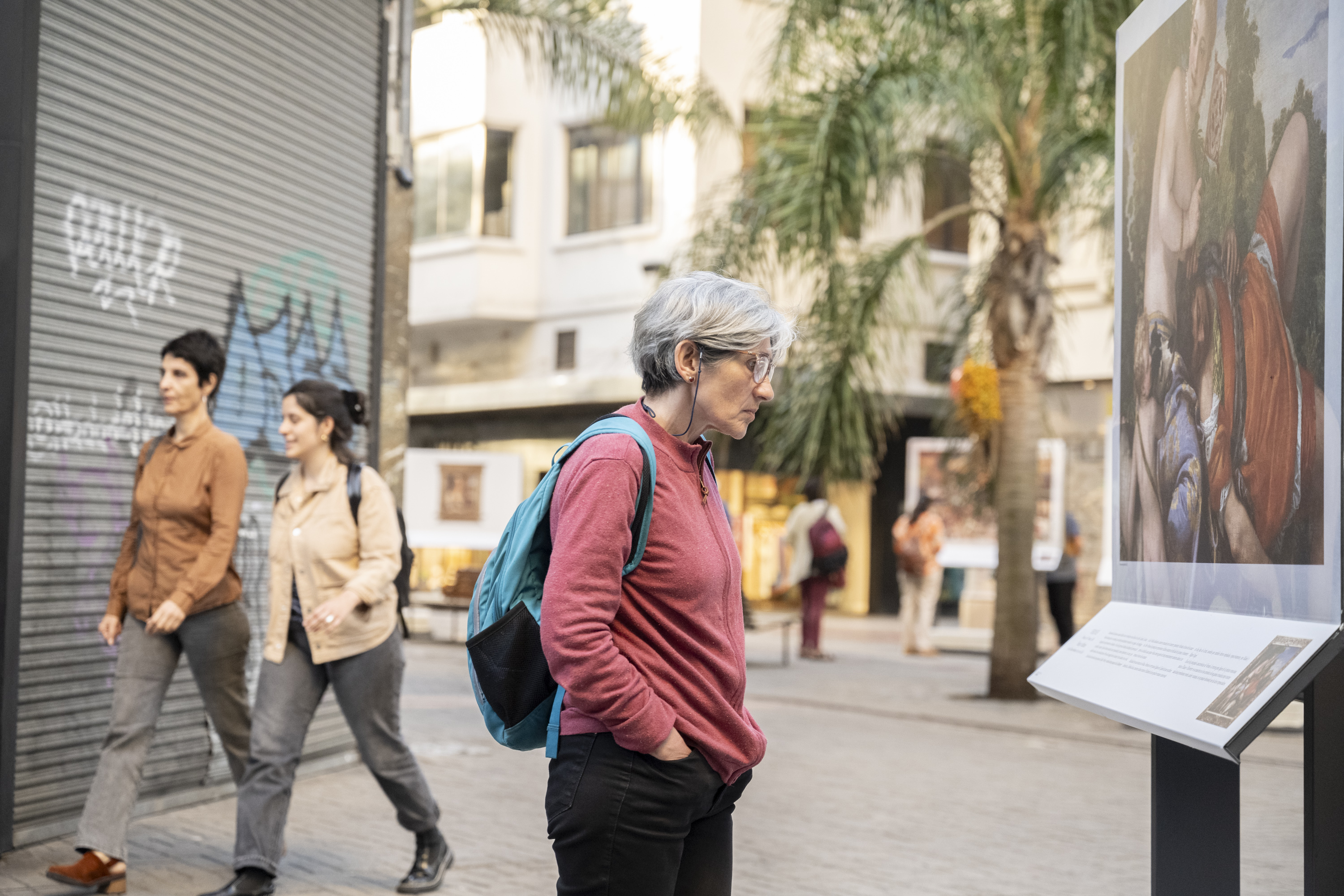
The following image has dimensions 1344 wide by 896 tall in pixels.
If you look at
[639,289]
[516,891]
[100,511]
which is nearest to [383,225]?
[100,511]

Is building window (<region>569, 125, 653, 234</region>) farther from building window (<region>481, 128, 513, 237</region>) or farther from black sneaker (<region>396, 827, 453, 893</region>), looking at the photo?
black sneaker (<region>396, 827, 453, 893</region>)

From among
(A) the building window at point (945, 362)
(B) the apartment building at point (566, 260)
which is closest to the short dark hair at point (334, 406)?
(A) the building window at point (945, 362)

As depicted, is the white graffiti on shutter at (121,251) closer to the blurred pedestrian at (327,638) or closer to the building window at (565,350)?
the blurred pedestrian at (327,638)

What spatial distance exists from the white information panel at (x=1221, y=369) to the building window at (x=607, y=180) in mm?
20132

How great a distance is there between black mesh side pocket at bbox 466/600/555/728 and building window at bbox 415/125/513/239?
906 inches

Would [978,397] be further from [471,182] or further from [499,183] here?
[471,182]

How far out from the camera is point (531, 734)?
2857 millimetres

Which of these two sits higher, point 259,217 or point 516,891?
point 259,217

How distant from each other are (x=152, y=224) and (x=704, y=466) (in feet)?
14.4

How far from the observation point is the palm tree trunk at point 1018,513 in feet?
40.7

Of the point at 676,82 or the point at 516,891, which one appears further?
the point at 676,82

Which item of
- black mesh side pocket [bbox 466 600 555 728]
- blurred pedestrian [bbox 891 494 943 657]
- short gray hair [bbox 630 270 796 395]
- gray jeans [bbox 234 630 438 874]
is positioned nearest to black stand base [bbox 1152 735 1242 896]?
short gray hair [bbox 630 270 796 395]

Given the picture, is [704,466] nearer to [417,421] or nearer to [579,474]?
[579,474]

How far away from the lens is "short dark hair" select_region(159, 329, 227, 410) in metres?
5.52
